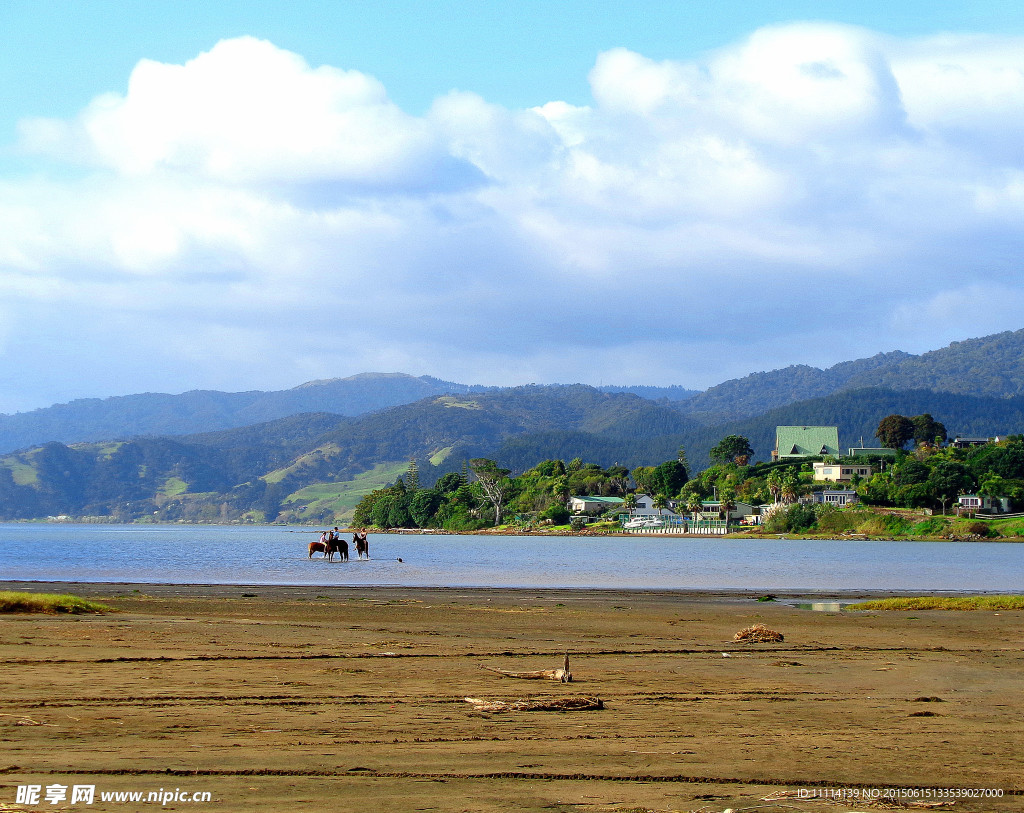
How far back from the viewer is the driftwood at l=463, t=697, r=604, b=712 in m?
11.3

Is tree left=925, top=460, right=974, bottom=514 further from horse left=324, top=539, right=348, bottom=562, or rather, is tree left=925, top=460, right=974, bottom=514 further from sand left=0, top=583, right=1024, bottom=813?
sand left=0, top=583, right=1024, bottom=813

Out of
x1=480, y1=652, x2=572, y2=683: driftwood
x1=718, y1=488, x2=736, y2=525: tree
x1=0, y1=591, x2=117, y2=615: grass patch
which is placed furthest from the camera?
x1=718, y1=488, x2=736, y2=525: tree

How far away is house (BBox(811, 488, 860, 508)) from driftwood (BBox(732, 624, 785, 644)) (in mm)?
164453

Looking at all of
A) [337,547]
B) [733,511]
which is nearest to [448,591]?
[337,547]

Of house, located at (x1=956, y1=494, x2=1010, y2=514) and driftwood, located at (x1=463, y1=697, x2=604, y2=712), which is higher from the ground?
driftwood, located at (x1=463, y1=697, x2=604, y2=712)

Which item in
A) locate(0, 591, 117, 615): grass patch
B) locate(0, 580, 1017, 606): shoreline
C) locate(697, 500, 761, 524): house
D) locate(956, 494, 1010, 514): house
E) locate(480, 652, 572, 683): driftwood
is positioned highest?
locate(480, 652, 572, 683): driftwood

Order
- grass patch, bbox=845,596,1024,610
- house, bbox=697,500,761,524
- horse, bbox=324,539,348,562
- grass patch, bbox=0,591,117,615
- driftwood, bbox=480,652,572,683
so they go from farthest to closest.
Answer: house, bbox=697,500,761,524, horse, bbox=324,539,348,562, grass patch, bbox=845,596,1024,610, grass patch, bbox=0,591,117,615, driftwood, bbox=480,652,572,683

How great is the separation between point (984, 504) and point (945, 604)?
14410cm

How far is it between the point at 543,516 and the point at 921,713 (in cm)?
18664

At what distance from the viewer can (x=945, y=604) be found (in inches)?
1205

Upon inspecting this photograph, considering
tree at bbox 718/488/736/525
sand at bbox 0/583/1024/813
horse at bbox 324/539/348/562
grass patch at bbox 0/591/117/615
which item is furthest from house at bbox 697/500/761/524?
sand at bbox 0/583/1024/813

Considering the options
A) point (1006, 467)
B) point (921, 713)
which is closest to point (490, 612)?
point (921, 713)

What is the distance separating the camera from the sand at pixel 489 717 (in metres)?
7.96

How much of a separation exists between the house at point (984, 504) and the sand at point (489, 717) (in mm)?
151246
